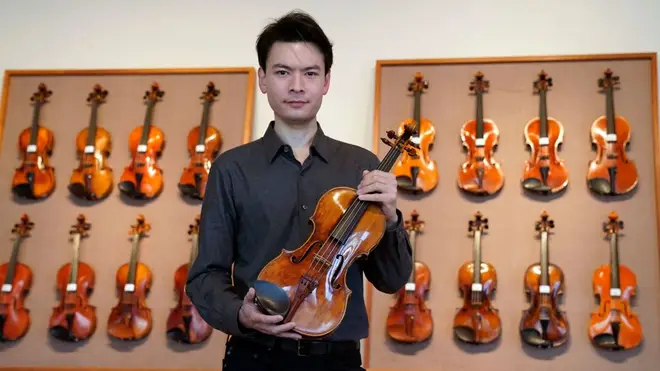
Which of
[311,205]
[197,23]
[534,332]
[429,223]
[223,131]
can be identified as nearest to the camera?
[311,205]

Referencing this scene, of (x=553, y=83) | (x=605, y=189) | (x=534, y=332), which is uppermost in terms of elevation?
(x=553, y=83)

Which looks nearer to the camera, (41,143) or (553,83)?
(553,83)

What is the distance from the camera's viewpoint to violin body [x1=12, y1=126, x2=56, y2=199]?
3.87 m

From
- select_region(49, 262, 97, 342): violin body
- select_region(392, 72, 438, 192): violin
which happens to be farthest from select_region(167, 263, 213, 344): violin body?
select_region(392, 72, 438, 192): violin

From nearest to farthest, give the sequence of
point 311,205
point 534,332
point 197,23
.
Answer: point 311,205, point 534,332, point 197,23

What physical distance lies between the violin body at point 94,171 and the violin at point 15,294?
0.32 meters

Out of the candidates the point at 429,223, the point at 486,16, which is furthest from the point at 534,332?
the point at 486,16

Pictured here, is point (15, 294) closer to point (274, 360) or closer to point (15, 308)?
point (15, 308)

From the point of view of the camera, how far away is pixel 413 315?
11.3 ft

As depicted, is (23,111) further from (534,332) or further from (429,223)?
(534,332)

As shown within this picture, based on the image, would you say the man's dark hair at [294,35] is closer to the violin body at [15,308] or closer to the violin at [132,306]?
the violin at [132,306]

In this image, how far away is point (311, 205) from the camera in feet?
5.89

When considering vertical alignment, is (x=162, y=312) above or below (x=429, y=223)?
below

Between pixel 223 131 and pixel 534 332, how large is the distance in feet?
5.85
